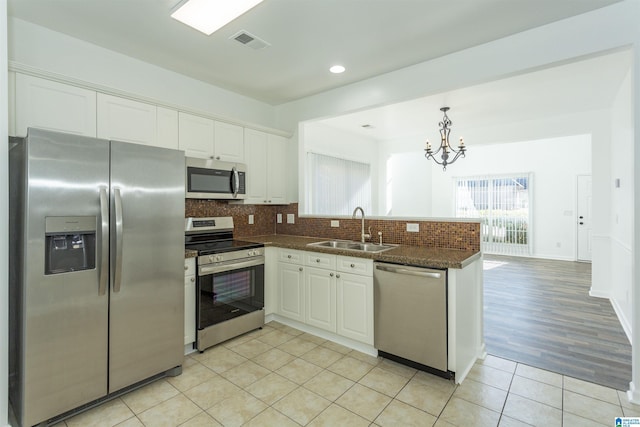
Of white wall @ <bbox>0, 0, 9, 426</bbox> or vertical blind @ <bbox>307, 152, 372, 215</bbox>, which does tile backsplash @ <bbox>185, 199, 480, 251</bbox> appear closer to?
vertical blind @ <bbox>307, 152, 372, 215</bbox>

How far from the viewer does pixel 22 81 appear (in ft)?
7.07

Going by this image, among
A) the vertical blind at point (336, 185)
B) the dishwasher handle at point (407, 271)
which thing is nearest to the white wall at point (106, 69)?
the vertical blind at point (336, 185)

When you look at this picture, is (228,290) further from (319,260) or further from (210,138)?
(210,138)

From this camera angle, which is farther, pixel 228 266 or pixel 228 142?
pixel 228 142

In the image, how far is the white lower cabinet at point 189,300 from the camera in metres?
2.70

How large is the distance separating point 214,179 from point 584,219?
7.94 meters

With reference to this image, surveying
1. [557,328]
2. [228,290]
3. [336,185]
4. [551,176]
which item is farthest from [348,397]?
[551,176]

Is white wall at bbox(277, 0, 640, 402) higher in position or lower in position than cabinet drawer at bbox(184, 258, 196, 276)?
higher

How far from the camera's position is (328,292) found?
3.02m

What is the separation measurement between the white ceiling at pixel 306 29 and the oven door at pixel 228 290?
75.2 inches

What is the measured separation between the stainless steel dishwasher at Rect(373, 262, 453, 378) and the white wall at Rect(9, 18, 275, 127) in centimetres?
235

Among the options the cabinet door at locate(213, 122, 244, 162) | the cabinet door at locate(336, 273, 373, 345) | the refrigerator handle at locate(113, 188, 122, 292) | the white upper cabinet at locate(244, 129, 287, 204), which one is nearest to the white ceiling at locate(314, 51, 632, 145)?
the white upper cabinet at locate(244, 129, 287, 204)

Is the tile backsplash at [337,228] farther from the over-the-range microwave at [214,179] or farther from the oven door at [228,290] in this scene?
the oven door at [228,290]

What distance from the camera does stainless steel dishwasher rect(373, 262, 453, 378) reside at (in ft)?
7.65
